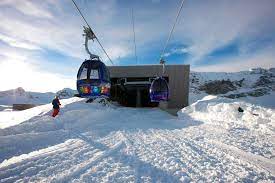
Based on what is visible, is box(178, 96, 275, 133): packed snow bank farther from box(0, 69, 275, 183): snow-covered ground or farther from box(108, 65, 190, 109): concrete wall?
box(108, 65, 190, 109): concrete wall

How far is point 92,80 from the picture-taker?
8656mm

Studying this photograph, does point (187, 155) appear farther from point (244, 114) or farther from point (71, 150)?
point (244, 114)

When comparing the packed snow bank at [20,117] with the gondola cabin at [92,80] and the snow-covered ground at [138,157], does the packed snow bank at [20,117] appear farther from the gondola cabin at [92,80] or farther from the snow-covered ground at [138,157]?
the gondola cabin at [92,80]

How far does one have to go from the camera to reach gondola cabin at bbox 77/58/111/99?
8641 millimetres

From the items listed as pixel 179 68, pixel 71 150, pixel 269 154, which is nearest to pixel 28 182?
pixel 71 150

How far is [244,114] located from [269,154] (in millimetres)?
7233

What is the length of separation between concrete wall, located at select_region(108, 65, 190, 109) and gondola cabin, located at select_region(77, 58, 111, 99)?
64.6 ft

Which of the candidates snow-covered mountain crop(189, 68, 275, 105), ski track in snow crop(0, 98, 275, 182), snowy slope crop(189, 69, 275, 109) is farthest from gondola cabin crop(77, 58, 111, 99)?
snowy slope crop(189, 69, 275, 109)

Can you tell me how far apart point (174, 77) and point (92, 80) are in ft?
67.3

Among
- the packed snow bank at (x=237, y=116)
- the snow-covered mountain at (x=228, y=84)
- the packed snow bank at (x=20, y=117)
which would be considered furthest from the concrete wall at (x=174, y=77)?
the snow-covered mountain at (x=228, y=84)

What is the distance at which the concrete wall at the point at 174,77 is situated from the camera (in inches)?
1100

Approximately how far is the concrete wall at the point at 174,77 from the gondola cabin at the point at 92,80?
776 inches

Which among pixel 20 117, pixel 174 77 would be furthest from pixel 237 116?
pixel 20 117

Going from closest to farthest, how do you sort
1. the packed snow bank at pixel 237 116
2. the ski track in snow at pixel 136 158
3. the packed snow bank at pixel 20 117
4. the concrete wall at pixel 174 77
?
1. the ski track in snow at pixel 136 158
2. the packed snow bank at pixel 237 116
3. the packed snow bank at pixel 20 117
4. the concrete wall at pixel 174 77
